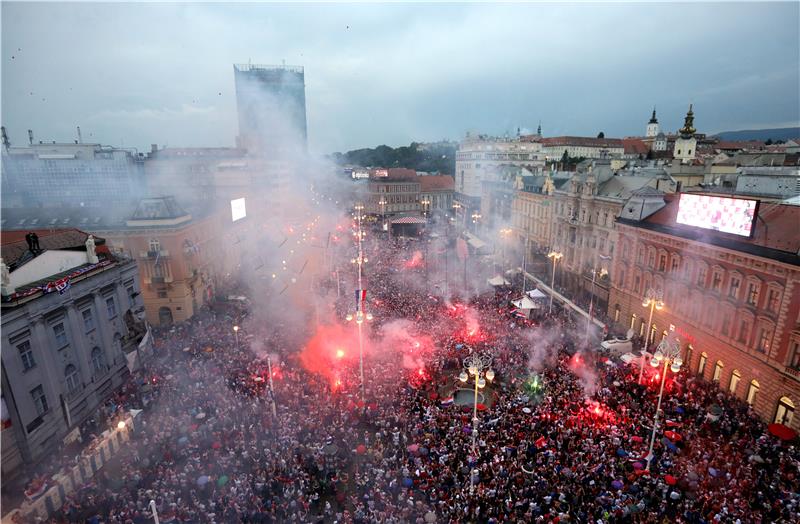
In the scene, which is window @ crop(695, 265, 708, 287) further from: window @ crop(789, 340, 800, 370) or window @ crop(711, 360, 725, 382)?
window @ crop(789, 340, 800, 370)

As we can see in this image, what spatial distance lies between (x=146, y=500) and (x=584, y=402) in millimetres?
16961

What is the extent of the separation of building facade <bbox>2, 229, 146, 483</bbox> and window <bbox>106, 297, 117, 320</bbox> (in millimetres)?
52

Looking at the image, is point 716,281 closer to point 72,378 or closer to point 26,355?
point 72,378

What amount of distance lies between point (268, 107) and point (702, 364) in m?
58.4

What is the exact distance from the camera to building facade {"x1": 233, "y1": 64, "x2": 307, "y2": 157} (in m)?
58.3

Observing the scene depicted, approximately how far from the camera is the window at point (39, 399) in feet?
53.9

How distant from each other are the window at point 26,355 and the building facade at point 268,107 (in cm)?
4713

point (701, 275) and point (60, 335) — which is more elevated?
point (701, 275)

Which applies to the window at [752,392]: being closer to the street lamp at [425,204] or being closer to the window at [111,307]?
the window at [111,307]

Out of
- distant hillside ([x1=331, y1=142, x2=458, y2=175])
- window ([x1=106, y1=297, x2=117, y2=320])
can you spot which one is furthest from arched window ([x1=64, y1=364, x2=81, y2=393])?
distant hillside ([x1=331, y1=142, x2=458, y2=175])

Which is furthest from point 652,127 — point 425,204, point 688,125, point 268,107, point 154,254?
point 154,254

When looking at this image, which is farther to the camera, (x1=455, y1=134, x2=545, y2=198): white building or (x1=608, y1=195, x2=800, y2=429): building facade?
(x1=455, y1=134, x2=545, y2=198): white building

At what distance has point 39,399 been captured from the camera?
16.6 metres

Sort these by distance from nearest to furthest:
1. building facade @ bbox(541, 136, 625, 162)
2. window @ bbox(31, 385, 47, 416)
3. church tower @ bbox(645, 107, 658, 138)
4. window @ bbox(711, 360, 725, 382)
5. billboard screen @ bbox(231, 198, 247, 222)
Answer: window @ bbox(31, 385, 47, 416)
window @ bbox(711, 360, 725, 382)
billboard screen @ bbox(231, 198, 247, 222)
building facade @ bbox(541, 136, 625, 162)
church tower @ bbox(645, 107, 658, 138)
